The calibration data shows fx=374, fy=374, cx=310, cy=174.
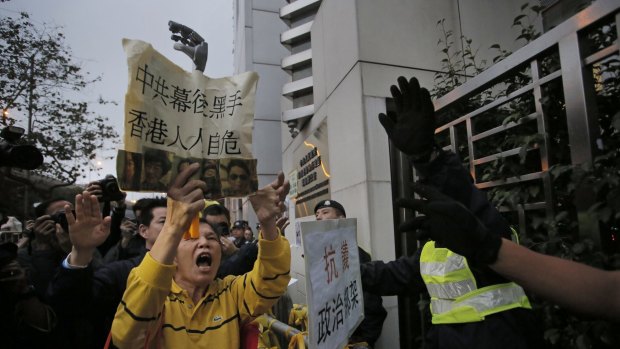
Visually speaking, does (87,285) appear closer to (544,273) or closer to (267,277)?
(267,277)

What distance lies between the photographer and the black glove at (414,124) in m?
1.73

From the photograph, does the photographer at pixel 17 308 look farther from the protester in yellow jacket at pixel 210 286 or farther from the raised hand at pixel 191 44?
the raised hand at pixel 191 44

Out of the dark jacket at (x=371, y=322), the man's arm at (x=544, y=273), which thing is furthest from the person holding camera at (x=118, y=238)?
the man's arm at (x=544, y=273)

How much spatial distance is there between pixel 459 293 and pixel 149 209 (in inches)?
100

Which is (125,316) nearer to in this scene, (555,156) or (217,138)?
(217,138)

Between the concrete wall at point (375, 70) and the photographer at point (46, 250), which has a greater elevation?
the concrete wall at point (375, 70)

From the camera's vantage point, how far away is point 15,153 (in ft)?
6.04

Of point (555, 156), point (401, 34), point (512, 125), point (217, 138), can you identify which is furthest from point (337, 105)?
point (217, 138)

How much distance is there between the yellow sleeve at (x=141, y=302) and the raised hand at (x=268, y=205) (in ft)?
1.82

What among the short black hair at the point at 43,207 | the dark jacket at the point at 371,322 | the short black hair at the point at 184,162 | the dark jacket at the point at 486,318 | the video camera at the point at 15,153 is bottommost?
the dark jacket at the point at 371,322

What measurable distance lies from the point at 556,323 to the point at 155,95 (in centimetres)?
267

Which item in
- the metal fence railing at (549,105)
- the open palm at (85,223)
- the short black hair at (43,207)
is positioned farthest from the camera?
the short black hair at (43,207)

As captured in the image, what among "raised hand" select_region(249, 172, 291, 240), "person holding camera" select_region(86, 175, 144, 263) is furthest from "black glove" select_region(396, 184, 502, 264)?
"person holding camera" select_region(86, 175, 144, 263)

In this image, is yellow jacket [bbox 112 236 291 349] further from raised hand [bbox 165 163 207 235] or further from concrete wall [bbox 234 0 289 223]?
concrete wall [bbox 234 0 289 223]
